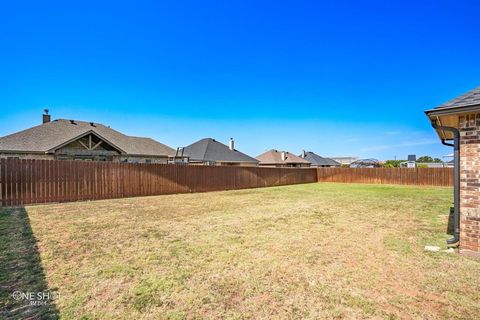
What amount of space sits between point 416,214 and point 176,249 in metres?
8.01

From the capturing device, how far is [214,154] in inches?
1188

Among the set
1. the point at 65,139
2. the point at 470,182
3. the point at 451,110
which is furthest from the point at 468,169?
the point at 65,139

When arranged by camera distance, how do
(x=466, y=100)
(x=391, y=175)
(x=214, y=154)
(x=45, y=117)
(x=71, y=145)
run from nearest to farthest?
(x=466, y=100)
(x=71, y=145)
(x=45, y=117)
(x=391, y=175)
(x=214, y=154)

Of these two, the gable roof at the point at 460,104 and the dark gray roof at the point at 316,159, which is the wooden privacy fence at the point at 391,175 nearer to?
the dark gray roof at the point at 316,159

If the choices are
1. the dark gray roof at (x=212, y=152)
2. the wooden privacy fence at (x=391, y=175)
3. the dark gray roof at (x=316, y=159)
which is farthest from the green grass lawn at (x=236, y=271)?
the dark gray roof at (x=316, y=159)

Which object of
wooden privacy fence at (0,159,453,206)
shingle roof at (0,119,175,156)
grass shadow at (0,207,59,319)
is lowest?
grass shadow at (0,207,59,319)

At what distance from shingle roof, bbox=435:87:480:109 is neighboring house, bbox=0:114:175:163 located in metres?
19.8

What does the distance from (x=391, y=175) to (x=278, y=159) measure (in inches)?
755

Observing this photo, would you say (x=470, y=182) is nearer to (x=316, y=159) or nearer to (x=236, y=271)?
(x=236, y=271)

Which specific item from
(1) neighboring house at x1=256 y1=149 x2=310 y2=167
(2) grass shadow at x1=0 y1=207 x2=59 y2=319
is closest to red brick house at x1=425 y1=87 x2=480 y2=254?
(2) grass shadow at x1=0 y1=207 x2=59 y2=319

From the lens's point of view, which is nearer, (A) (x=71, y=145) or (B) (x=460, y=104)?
(B) (x=460, y=104)

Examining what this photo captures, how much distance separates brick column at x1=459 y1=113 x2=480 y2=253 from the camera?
14.2 feet

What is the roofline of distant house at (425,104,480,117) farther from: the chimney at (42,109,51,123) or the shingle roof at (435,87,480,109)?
the chimney at (42,109,51,123)

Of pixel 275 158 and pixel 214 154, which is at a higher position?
pixel 214 154
